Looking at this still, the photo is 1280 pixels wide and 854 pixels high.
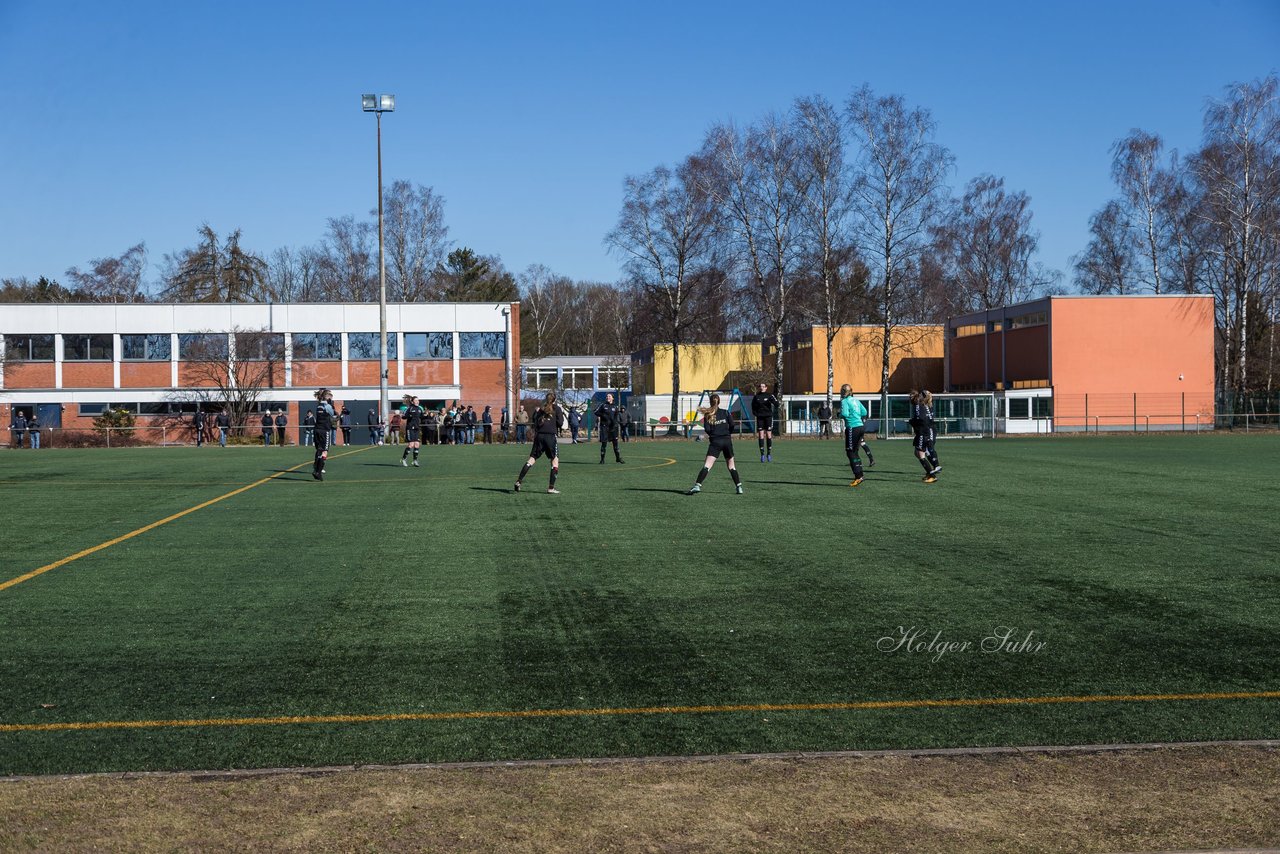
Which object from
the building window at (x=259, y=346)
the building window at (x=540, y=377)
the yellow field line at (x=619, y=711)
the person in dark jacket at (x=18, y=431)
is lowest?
the yellow field line at (x=619, y=711)

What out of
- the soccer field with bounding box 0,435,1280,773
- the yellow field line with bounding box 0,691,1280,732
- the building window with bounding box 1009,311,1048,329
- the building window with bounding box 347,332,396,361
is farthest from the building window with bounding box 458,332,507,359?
the yellow field line with bounding box 0,691,1280,732

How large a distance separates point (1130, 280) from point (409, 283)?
4585cm

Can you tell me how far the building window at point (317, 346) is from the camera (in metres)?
63.3

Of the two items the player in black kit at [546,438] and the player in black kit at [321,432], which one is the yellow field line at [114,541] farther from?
the player in black kit at [546,438]

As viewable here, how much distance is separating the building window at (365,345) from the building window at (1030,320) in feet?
110

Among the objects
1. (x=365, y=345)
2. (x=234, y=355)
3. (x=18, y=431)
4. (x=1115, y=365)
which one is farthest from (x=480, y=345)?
(x=1115, y=365)

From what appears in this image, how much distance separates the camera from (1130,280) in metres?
72.8

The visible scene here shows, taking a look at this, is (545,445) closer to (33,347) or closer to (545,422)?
(545,422)

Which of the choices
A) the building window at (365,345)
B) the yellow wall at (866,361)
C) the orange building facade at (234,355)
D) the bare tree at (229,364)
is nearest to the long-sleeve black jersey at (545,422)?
the orange building facade at (234,355)

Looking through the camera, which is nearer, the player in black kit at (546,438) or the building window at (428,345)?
the player in black kit at (546,438)

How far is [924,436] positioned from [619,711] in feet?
54.5

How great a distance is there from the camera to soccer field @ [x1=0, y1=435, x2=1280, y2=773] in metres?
6.08

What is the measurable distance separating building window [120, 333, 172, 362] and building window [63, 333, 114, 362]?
80cm

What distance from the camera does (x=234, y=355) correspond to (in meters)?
61.4
